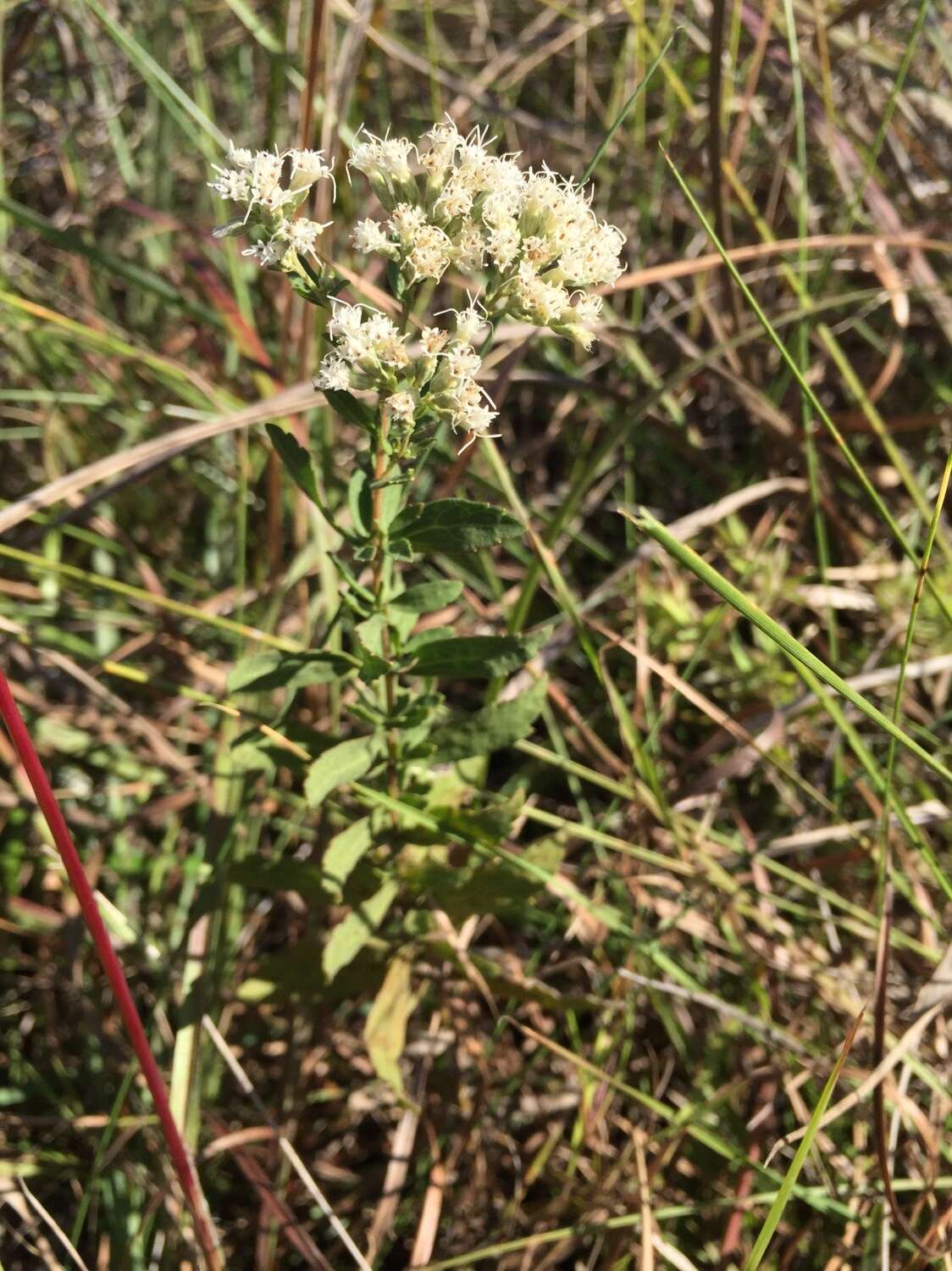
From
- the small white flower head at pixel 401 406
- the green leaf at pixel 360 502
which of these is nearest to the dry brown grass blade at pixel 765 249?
the green leaf at pixel 360 502

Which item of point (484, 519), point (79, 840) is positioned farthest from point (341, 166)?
point (79, 840)

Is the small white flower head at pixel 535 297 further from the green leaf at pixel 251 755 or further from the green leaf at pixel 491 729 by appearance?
the green leaf at pixel 251 755

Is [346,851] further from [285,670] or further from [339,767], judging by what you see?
[285,670]

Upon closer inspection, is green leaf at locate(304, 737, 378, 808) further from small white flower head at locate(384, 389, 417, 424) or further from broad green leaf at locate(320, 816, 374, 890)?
small white flower head at locate(384, 389, 417, 424)

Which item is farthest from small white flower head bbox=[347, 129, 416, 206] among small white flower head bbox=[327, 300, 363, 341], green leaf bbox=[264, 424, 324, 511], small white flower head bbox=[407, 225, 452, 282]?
green leaf bbox=[264, 424, 324, 511]

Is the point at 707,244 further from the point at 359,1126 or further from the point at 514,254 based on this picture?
the point at 359,1126
